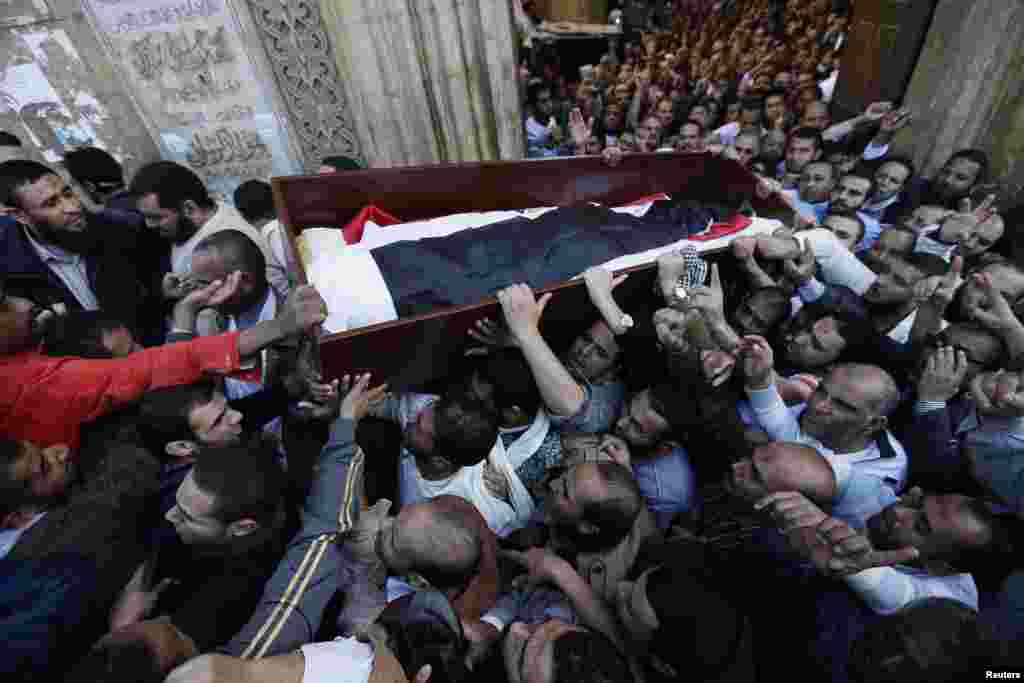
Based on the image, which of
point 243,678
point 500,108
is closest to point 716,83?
point 500,108

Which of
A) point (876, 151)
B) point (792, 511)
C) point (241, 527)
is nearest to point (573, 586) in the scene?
point (792, 511)

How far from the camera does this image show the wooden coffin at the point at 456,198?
1584 mm

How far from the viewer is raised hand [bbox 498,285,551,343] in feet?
5.32

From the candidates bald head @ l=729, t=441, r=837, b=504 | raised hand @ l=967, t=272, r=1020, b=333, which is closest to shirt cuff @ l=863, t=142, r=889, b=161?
raised hand @ l=967, t=272, r=1020, b=333

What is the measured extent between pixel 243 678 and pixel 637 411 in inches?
49.7

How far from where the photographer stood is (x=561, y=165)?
7.91ft

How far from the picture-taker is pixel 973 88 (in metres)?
3.01

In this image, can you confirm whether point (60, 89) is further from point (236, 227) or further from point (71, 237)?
point (236, 227)

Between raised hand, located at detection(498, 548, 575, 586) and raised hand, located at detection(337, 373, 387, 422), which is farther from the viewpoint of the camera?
raised hand, located at detection(337, 373, 387, 422)

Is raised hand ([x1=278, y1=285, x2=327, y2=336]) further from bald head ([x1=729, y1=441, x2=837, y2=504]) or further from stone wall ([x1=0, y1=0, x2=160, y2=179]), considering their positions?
stone wall ([x1=0, y1=0, x2=160, y2=179])

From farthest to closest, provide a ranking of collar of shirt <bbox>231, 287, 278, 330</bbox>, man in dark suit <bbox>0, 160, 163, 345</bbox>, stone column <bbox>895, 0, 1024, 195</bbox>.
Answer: stone column <bbox>895, 0, 1024, 195</bbox>
collar of shirt <bbox>231, 287, 278, 330</bbox>
man in dark suit <bbox>0, 160, 163, 345</bbox>

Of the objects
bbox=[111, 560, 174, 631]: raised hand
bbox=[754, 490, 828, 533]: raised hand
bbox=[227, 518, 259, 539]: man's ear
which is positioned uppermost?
bbox=[227, 518, 259, 539]: man's ear

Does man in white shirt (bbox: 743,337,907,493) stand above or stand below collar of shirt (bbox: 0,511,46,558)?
below

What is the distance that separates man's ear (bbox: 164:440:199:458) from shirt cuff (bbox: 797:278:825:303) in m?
2.55
